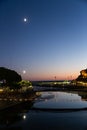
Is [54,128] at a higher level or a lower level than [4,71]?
lower

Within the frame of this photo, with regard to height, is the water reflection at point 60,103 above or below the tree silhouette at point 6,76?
below

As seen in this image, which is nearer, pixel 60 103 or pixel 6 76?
pixel 60 103

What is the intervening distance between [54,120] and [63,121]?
6.45 ft

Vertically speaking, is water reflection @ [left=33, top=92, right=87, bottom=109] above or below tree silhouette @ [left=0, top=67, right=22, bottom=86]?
below

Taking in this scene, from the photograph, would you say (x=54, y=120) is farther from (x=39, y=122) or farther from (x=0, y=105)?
(x=0, y=105)

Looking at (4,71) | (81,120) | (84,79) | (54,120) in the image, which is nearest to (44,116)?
(54,120)

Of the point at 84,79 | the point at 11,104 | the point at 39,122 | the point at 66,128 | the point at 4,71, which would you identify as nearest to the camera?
the point at 66,128

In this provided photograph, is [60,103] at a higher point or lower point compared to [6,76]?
lower

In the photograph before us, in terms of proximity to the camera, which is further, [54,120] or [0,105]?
[0,105]

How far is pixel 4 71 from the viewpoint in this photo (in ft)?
325

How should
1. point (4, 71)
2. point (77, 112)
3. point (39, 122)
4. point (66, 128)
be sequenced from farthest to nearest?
point (4, 71)
point (77, 112)
point (39, 122)
point (66, 128)

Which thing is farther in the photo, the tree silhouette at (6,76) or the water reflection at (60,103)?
the tree silhouette at (6,76)

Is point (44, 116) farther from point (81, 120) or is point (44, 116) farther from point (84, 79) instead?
point (84, 79)

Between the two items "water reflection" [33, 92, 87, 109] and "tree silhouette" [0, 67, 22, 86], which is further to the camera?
"tree silhouette" [0, 67, 22, 86]
